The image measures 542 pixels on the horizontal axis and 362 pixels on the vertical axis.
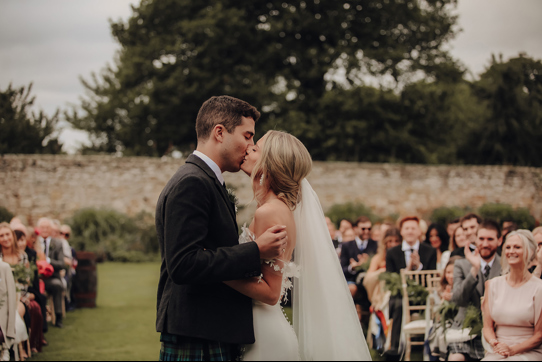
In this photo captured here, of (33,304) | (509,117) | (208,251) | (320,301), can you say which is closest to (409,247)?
(320,301)

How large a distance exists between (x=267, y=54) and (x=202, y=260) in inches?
874

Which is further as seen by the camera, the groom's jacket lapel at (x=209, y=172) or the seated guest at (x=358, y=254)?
the seated guest at (x=358, y=254)

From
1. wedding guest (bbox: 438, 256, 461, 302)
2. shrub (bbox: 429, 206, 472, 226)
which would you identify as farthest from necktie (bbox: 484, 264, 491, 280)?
shrub (bbox: 429, 206, 472, 226)

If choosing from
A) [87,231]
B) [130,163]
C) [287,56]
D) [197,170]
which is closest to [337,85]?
[287,56]

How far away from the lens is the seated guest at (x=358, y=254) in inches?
372

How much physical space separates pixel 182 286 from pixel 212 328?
0.27 meters

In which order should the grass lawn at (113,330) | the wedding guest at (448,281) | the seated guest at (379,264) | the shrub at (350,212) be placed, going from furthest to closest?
the shrub at (350,212) → the seated guest at (379,264) → the grass lawn at (113,330) → the wedding guest at (448,281)

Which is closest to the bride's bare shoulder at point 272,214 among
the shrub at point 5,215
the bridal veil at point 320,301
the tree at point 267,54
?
the bridal veil at point 320,301

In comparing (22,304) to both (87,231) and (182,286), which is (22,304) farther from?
(87,231)

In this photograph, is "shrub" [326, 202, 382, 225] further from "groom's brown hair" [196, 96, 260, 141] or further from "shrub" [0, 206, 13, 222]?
"groom's brown hair" [196, 96, 260, 141]

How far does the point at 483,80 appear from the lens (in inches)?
1226

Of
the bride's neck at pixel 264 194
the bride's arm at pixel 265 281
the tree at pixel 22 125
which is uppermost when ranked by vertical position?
the tree at pixel 22 125

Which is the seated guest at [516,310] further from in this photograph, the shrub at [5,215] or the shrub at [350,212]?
the shrub at [5,215]

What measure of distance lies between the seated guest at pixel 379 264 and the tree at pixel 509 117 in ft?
77.3
